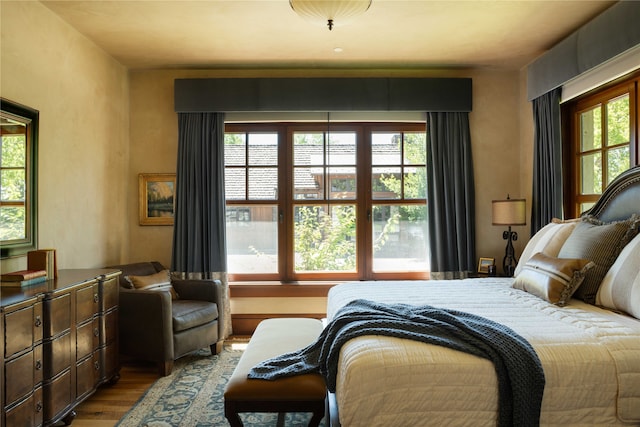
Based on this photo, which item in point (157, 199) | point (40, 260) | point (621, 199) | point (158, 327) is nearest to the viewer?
point (40, 260)

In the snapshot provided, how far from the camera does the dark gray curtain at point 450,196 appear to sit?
4.24 metres

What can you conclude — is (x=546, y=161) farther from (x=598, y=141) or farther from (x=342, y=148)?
(x=342, y=148)

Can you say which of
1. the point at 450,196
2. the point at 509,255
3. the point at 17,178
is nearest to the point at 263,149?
the point at 450,196

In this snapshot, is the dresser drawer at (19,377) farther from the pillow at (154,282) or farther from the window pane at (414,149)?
the window pane at (414,149)

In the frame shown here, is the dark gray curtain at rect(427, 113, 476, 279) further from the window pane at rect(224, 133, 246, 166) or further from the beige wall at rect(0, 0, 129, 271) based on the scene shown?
the beige wall at rect(0, 0, 129, 271)

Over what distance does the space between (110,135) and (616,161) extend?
4.37m

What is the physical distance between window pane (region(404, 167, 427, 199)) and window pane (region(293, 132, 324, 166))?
929 mm

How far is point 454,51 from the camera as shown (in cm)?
392

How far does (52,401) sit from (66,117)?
84.2 inches

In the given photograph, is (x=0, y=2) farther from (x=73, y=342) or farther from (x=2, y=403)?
(x=2, y=403)

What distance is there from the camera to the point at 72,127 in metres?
3.39

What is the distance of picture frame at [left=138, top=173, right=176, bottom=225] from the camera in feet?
14.3

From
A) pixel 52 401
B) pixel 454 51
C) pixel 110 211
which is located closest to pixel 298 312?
pixel 110 211

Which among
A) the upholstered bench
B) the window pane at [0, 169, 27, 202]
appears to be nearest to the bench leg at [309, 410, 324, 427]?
the upholstered bench
